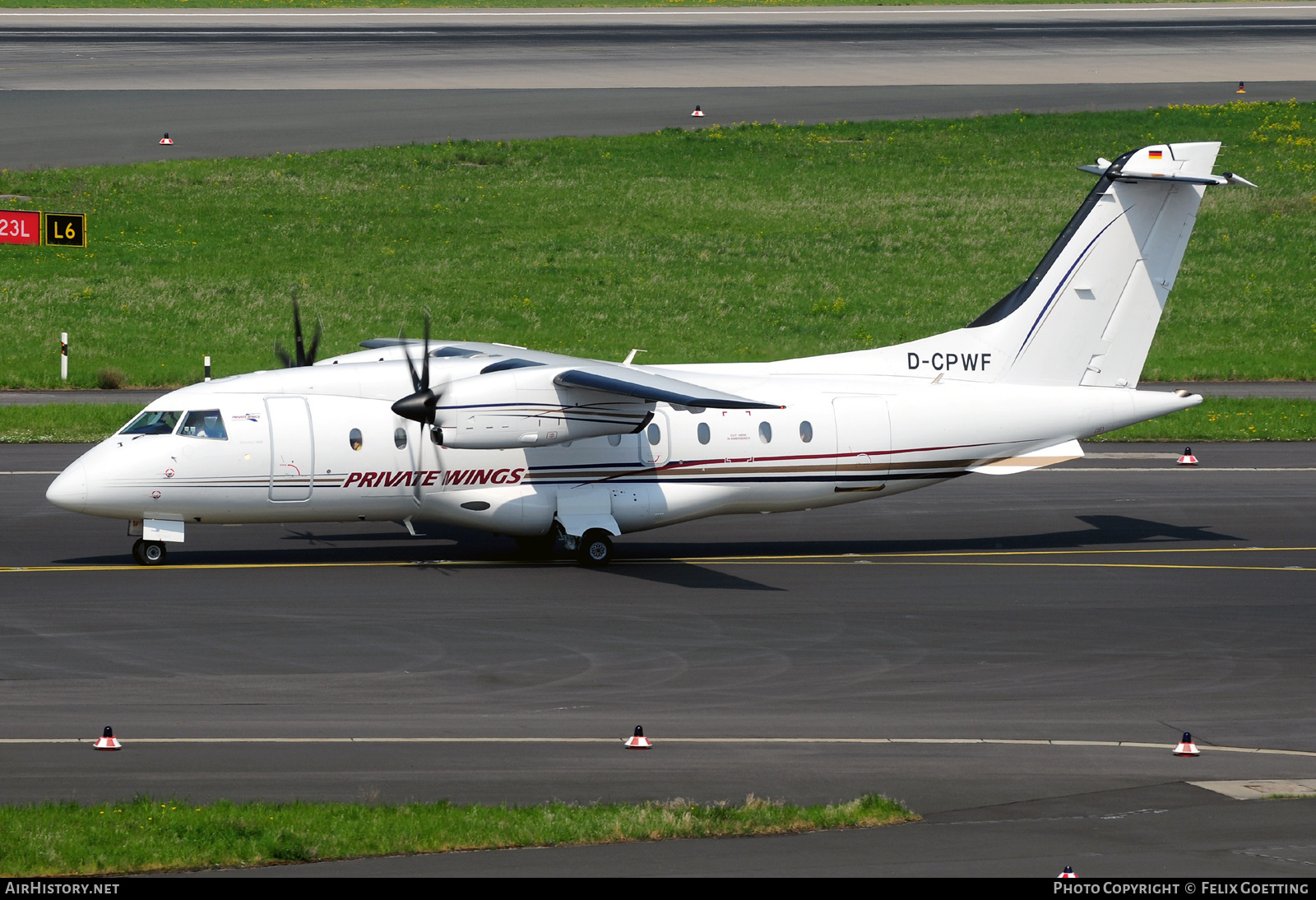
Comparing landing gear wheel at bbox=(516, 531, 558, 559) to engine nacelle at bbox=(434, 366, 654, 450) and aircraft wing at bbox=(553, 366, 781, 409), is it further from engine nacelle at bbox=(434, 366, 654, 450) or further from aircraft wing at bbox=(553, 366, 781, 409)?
aircraft wing at bbox=(553, 366, 781, 409)

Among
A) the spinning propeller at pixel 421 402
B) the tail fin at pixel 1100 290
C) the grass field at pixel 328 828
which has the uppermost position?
the tail fin at pixel 1100 290

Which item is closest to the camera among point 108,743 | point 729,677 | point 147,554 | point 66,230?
point 108,743

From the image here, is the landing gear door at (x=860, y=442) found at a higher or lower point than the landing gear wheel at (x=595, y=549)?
higher

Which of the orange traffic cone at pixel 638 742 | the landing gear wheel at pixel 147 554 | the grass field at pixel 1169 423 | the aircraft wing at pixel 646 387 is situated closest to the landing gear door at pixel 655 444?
the aircraft wing at pixel 646 387

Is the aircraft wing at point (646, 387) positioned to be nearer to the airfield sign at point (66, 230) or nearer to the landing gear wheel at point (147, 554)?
the landing gear wheel at point (147, 554)

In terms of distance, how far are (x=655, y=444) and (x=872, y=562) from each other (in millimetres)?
4321

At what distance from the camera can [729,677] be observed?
62.7 feet

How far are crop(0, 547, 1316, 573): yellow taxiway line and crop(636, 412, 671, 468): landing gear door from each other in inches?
72.1

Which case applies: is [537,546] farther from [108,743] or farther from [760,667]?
[108,743]

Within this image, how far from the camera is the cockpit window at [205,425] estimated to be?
2395cm

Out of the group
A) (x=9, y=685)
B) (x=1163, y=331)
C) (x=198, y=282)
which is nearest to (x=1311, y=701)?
(x=9, y=685)

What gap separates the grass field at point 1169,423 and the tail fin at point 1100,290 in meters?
10.4

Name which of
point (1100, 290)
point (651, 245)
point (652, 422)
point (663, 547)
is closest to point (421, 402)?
point (652, 422)

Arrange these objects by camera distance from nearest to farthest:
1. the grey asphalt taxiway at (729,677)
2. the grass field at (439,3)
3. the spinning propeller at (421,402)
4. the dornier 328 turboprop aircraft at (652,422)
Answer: the grey asphalt taxiway at (729,677)
the spinning propeller at (421,402)
the dornier 328 turboprop aircraft at (652,422)
the grass field at (439,3)
